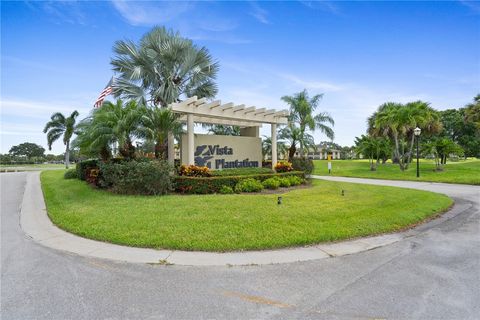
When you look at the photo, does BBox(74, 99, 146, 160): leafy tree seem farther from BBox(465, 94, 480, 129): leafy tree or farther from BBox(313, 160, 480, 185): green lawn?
BBox(465, 94, 480, 129): leafy tree

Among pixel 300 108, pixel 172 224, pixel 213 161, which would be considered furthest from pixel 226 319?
pixel 300 108

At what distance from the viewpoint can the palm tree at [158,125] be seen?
10.4 m

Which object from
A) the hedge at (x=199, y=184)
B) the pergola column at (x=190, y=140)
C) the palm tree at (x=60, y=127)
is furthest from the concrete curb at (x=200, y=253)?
the palm tree at (x=60, y=127)

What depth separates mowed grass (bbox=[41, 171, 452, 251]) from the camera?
4.71m

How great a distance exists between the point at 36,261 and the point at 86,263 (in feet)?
2.89

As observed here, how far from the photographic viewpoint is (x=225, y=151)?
46.1ft

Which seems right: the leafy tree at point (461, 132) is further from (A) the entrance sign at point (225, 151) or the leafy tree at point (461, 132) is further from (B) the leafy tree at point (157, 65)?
(B) the leafy tree at point (157, 65)

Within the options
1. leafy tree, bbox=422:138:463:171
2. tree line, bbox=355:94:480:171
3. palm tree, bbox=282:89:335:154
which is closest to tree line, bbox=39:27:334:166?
palm tree, bbox=282:89:335:154

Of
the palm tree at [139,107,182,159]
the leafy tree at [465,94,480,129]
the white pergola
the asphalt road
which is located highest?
the leafy tree at [465,94,480,129]

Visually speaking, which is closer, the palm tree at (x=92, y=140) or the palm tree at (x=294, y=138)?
the palm tree at (x=92, y=140)

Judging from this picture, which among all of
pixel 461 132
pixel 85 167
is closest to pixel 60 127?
pixel 85 167

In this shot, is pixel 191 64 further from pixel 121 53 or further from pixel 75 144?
pixel 75 144

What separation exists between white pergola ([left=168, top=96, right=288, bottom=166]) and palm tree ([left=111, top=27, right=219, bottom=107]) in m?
2.47

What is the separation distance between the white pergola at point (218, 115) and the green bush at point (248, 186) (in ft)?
8.87
